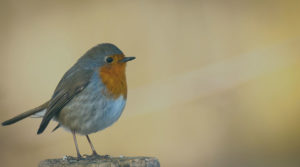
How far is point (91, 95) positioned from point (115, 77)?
0.25 meters

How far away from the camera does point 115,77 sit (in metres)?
4.12

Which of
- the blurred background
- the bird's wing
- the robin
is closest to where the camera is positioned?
the robin

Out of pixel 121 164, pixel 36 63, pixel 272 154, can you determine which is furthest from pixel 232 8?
pixel 121 164

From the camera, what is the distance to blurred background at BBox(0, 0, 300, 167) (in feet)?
21.8

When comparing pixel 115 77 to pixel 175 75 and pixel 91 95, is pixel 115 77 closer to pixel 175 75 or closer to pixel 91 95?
pixel 91 95

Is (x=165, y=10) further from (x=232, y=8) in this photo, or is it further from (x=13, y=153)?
(x=13, y=153)

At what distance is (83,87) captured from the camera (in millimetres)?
4098

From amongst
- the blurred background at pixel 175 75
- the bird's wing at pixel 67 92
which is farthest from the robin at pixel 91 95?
the blurred background at pixel 175 75

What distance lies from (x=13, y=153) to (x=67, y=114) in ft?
8.58

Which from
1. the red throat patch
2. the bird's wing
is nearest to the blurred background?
the bird's wing

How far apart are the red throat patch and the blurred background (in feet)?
8.19

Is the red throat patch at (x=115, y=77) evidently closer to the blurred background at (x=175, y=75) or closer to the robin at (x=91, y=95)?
the robin at (x=91, y=95)

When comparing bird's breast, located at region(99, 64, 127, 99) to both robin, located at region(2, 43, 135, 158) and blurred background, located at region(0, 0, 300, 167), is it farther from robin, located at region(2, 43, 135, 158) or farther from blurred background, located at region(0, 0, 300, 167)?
blurred background, located at region(0, 0, 300, 167)

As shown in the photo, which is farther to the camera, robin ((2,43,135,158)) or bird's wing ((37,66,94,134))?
bird's wing ((37,66,94,134))
